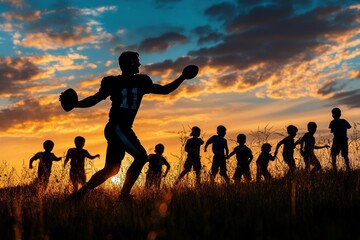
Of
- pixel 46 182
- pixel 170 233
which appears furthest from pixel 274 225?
pixel 46 182

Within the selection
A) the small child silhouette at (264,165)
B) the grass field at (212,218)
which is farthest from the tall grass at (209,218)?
the small child silhouette at (264,165)

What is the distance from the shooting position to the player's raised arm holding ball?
22.3 feet

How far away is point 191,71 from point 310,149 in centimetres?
516

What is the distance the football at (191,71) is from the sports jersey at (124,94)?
0.60 meters

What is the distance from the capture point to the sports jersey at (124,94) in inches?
268

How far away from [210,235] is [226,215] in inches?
34.1

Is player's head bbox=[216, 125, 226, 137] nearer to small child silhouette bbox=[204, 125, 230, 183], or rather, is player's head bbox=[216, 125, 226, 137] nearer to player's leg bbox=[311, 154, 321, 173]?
small child silhouette bbox=[204, 125, 230, 183]

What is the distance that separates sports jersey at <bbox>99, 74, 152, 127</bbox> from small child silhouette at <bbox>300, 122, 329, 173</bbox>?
150 inches

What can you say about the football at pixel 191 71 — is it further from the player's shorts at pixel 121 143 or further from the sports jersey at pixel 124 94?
the player's shorts at pixel 121 143

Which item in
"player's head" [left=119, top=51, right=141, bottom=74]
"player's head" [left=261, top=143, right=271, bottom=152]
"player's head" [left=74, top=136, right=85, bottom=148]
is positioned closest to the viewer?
"player's head" [left=119, top=51, right=141, bottom=74]

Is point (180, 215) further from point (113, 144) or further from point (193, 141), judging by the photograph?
point (193, 141)

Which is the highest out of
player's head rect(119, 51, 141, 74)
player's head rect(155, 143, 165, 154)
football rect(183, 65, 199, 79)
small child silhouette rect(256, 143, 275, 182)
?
player's head rect(119, 51, 141, 74)

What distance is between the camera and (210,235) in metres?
4.12

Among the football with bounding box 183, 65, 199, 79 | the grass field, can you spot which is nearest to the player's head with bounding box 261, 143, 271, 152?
the football with bounding box 183, 65, 199, 79
